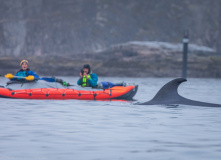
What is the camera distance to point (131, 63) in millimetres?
73625

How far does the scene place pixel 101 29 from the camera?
103 m

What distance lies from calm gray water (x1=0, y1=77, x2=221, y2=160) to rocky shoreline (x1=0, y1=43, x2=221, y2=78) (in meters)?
57.0

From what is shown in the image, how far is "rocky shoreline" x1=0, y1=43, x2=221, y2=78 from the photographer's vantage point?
72062 millimetres

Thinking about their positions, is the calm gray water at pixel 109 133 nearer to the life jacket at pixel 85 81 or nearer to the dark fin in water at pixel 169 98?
the dark fin in water at pixel 169 98

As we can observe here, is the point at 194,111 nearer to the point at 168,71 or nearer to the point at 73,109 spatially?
the point at 73,109

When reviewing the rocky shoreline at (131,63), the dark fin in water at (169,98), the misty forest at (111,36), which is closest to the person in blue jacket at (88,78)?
the dark fin in water at (169,98)

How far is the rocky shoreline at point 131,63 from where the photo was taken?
2837 inches

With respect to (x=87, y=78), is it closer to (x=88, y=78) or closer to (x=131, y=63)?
(x=88, y=78)

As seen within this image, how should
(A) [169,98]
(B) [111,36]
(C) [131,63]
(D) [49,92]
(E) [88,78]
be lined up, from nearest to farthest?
(A) [169,98]
(D) [49,92]
(E) [88,78]
(C) [131,63]
(B) [111,36]

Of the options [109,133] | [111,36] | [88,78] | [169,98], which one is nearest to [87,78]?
[88,78]

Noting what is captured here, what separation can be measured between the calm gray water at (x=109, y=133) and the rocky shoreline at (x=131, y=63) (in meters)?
57.0

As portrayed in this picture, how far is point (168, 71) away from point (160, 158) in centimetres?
6518

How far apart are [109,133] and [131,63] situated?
6432 centimetres

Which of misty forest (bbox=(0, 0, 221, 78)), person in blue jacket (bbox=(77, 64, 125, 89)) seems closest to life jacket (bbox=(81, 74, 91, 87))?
person in blue jacket (bbox=(77, 64, 125, 89))
